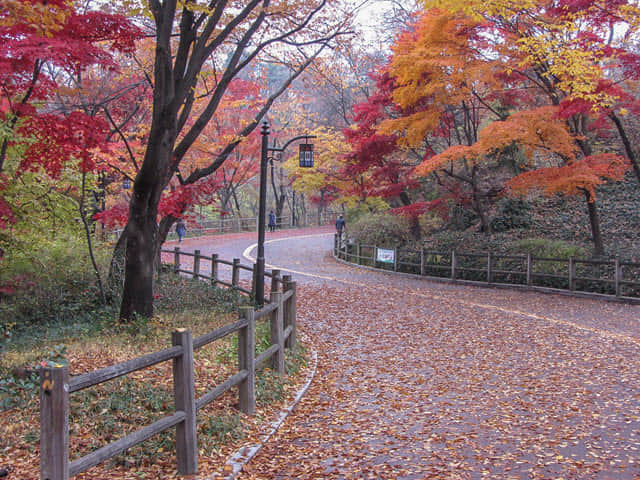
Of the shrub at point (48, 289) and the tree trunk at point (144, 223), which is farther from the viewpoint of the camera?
the shrub at point (48, 289)

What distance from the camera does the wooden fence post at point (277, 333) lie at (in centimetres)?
747

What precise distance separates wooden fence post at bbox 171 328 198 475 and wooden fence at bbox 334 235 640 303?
14039 mm

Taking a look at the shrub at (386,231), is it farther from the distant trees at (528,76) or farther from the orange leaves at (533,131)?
the orange leaves at (533,131)

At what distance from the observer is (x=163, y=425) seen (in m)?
4.27

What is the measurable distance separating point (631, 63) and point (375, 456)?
1328cm

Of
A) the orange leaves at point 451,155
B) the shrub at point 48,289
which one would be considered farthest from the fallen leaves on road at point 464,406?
the orange leaves at point 451,155

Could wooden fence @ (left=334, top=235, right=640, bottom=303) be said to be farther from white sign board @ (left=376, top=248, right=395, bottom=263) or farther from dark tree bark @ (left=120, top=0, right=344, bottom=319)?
dark tree bark @ (left=120, top=0, right=344, bottom=319)

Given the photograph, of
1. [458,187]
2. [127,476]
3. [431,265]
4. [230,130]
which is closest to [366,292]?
[431,265]

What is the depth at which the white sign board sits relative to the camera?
22.9m

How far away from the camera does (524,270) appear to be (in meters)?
18.4

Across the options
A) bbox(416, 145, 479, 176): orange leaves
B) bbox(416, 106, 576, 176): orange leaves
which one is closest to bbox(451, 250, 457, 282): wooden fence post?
bbox(416, 145, 479, 176): orange leaves

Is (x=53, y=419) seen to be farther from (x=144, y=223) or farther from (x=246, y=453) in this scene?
(x=144, y=223)

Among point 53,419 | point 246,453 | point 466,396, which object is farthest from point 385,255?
point 53,419

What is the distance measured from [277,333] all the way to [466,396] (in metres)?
2.55
